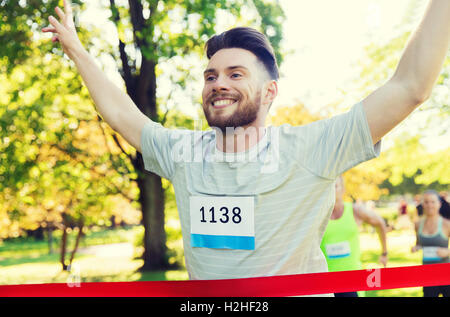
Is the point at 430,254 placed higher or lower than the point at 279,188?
lower

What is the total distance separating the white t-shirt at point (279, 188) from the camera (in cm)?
127

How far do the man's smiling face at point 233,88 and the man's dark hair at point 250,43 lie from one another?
0.07 feet

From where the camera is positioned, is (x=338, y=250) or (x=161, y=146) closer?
(x=161, y=146)

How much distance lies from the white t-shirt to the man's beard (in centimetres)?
9

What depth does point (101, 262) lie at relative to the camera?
10516 millimetres

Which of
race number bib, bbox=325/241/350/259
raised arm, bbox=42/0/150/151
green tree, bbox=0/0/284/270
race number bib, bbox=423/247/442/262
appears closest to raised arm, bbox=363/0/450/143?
raised arm, bbox=42/0/150/151

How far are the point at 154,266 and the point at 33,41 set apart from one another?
13.5 feet

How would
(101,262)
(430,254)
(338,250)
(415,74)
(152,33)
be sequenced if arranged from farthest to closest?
(101,262) → (152,33) → (430,254) → (338,250) → (415,74)

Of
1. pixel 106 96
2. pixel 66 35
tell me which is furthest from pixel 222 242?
pixel 66 35

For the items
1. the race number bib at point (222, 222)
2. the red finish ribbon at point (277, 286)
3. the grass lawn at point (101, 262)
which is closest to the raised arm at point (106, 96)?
the race number bib at point (222, 222)

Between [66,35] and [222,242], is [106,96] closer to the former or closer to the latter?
[66,35]

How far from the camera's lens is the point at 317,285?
1.62 m

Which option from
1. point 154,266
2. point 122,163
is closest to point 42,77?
Result: point 122,163

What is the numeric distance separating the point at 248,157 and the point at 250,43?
0.41 m
